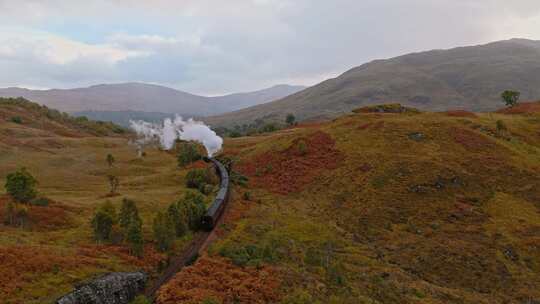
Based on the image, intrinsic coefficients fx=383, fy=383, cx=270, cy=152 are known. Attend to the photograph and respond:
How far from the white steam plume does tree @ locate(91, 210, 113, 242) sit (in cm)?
5071

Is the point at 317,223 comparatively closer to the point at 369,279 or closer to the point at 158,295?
the point at 369,279

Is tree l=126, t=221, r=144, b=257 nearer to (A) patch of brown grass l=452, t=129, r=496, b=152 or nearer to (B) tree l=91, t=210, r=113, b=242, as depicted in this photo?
(B) tree l=91, t=210, r=113, b=242

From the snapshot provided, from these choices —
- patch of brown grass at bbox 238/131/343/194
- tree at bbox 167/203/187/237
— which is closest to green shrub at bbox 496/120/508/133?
patch of brown grass at bbox 238/131/343/194

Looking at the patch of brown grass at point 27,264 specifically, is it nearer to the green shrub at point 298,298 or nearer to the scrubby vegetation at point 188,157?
the green shrub at point 298,298

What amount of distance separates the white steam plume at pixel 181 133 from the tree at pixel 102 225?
1997 inches

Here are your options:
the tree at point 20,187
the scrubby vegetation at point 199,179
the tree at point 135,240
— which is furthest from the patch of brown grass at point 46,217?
the scrubby vegetation at point 199,179

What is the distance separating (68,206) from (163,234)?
17394 mm

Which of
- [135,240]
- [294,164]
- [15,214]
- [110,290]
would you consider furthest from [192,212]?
[294,164]

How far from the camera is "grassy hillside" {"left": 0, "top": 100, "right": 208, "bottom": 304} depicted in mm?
26172

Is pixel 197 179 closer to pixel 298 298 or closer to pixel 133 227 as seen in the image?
pixel 133 227

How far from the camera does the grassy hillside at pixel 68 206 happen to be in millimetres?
26172

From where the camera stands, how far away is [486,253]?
129 ft

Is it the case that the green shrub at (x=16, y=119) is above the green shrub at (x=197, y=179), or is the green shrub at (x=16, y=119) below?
above

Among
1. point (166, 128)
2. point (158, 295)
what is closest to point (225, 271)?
point (158, 295)
